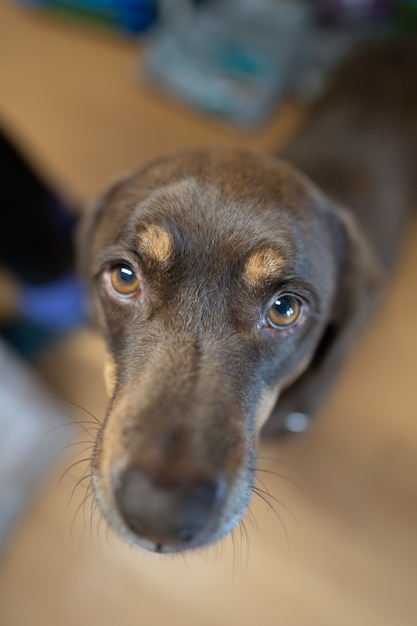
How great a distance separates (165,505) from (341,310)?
1.08 metres

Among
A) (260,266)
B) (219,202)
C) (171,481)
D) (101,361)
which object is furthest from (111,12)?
(171,481)

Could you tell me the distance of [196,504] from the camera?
119 centimetres

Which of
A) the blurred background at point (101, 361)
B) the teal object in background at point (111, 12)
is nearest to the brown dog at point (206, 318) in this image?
the blurred background at point (101, 361)

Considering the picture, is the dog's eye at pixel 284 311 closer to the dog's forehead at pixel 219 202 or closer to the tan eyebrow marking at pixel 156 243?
the dog's forehead at pixel 219 202

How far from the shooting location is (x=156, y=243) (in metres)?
1.48

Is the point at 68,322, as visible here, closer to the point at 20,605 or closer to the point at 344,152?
the point at 20,605

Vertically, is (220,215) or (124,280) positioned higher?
(220,215)

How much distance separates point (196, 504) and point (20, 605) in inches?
69.2

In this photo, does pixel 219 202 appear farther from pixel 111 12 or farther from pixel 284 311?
pixel 111 12

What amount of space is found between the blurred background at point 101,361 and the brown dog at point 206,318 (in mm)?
520

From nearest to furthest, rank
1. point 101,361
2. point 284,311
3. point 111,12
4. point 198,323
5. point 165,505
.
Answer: point 165,505
point 198,323
point 284,311
point 101,361
point 111,12

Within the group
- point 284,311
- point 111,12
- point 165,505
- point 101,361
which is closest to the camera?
point 165,505

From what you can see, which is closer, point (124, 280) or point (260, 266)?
point (260, 266)

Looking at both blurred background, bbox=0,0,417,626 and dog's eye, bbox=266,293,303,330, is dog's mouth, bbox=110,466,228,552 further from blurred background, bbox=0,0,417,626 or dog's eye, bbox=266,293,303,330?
blurred background, bbox=0,0,417,626
